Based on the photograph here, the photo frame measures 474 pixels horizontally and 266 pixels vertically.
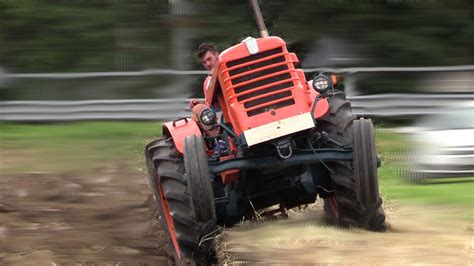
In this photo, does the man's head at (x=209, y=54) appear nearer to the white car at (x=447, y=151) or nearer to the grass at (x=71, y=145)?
the grass at (x=71, y=145)

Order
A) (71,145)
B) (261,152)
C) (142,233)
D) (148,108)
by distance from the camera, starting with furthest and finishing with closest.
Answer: (148,108), (71,145), (142,233), (261,152)

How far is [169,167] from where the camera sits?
7355 mm

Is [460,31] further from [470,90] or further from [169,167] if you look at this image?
[169,167]

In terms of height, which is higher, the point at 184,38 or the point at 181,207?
the point at 184,38

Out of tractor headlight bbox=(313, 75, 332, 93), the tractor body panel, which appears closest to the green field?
tractor headlight bbox=(313, 75, 332, 93)

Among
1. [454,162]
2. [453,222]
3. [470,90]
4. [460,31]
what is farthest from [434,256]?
[460,31]

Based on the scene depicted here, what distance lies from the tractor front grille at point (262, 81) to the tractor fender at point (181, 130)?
0.55 metres

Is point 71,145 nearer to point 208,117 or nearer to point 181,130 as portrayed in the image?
point 181,130

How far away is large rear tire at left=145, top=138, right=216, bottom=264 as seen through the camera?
6.59 meters

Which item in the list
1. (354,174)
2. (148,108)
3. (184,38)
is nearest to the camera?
(354,174)

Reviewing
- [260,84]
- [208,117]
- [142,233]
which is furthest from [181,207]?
[142,233]

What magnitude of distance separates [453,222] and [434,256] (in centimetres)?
150

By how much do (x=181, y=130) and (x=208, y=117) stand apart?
1.76 ft

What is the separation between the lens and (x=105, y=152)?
12.2m
